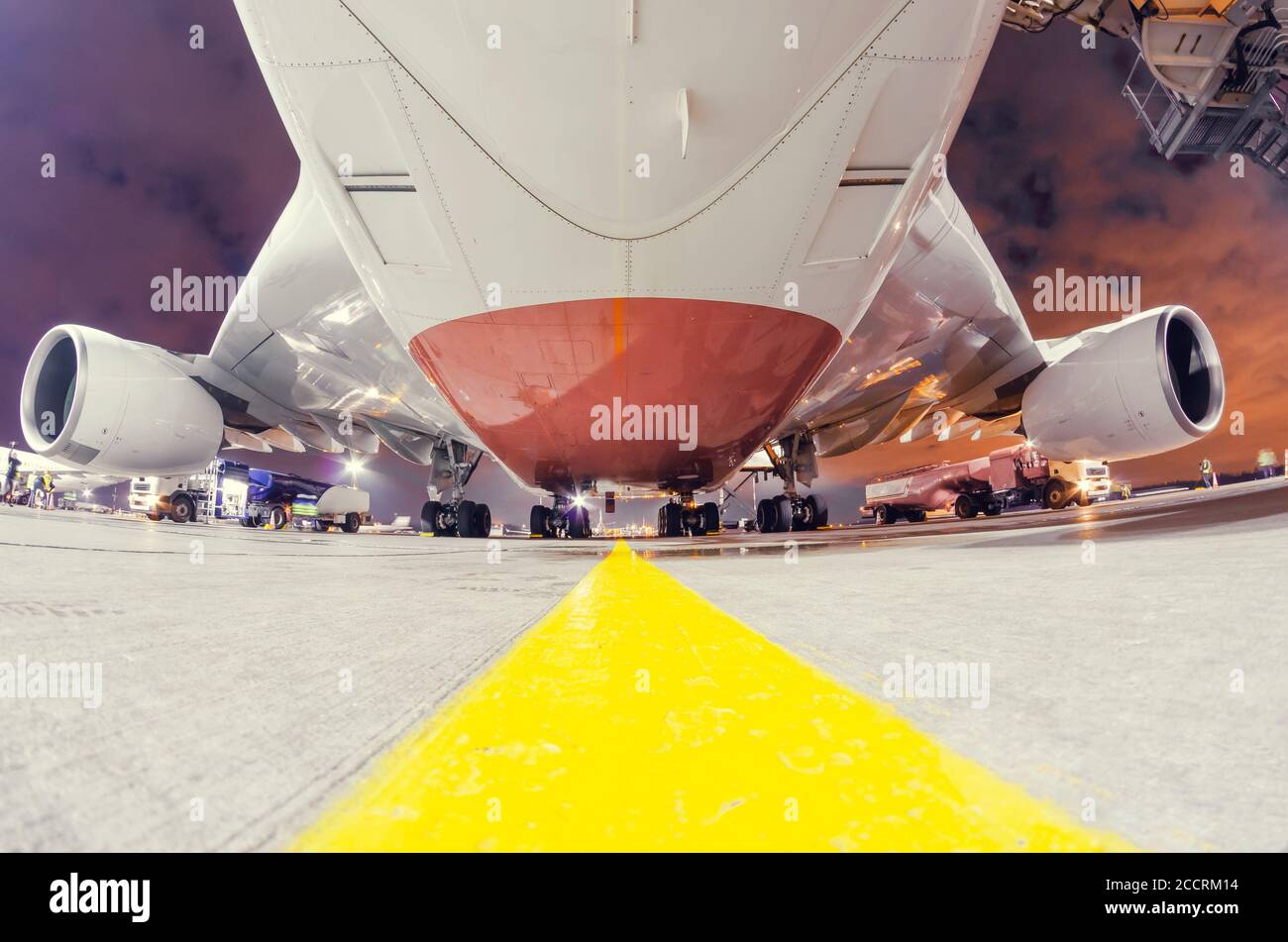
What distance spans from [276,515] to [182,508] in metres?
7.17

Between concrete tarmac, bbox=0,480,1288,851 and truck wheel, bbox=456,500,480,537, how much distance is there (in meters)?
8.08

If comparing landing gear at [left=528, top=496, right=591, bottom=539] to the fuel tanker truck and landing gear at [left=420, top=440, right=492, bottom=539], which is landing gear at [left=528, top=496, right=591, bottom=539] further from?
the fuel tanker truck

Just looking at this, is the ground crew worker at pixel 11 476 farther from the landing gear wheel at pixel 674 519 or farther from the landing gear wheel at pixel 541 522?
the landing gear wheel at pixel 674 519

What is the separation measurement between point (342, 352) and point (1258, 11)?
22.2m

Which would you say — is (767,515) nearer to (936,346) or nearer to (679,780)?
(936,346)

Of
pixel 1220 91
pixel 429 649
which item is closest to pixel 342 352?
pixel 429 649

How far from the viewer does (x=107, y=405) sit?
19.4 ft

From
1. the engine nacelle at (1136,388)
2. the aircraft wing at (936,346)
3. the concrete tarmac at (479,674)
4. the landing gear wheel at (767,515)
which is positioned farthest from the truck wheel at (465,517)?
the engine nacelle at (1136,388)

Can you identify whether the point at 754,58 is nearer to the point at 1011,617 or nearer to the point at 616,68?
the point at 616,68

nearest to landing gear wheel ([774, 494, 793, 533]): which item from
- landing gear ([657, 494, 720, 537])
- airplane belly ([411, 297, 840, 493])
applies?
landing gear ([657, 494, 720, 537])

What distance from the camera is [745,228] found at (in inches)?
108

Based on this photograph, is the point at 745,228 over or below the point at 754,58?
below

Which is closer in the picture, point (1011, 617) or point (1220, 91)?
point (1011, 617)

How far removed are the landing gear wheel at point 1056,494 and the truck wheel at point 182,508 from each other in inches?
759
